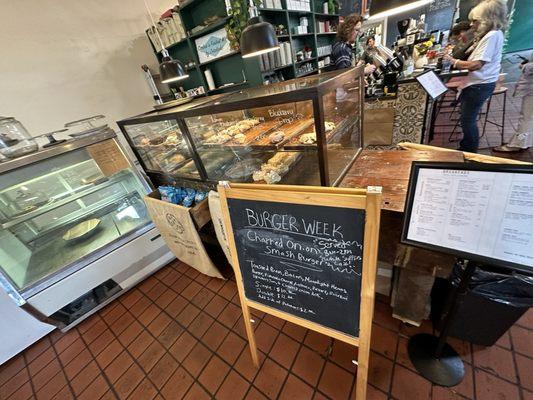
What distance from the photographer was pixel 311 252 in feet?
3.44

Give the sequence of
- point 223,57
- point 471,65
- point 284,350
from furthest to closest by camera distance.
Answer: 1. point 223,57
2. point 471,65
3. point 284,350

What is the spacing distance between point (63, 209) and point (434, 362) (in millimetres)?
3436

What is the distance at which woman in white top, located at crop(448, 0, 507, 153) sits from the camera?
2447 mm

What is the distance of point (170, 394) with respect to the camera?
1539 millimetres

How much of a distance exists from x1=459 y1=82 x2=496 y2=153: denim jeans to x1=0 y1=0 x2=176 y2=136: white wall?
4.83 metres

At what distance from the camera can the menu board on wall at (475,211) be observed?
2.54 feet

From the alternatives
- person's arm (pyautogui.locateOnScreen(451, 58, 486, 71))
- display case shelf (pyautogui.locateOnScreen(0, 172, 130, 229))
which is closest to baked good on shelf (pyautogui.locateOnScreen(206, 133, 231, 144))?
display case shelf (pyautogui.locateOnScreen(0, 172, 130, 229))

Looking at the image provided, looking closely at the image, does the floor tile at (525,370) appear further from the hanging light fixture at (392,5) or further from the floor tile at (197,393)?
the hanging light fixture at (392,5)

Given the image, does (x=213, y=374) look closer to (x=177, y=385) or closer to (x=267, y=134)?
(x=177, y=385)

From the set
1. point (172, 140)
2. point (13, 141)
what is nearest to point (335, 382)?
point (172, 140)

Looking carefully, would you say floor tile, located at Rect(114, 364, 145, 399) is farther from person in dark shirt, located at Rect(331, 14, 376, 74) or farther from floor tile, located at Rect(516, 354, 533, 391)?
person in dark shirt, located at Rect(331, 14, 376, 74)

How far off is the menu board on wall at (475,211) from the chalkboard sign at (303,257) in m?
0.30

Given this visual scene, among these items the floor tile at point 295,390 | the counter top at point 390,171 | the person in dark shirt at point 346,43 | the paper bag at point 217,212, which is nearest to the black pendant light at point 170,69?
the paper bag at point 217,212

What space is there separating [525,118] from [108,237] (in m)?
5.27
